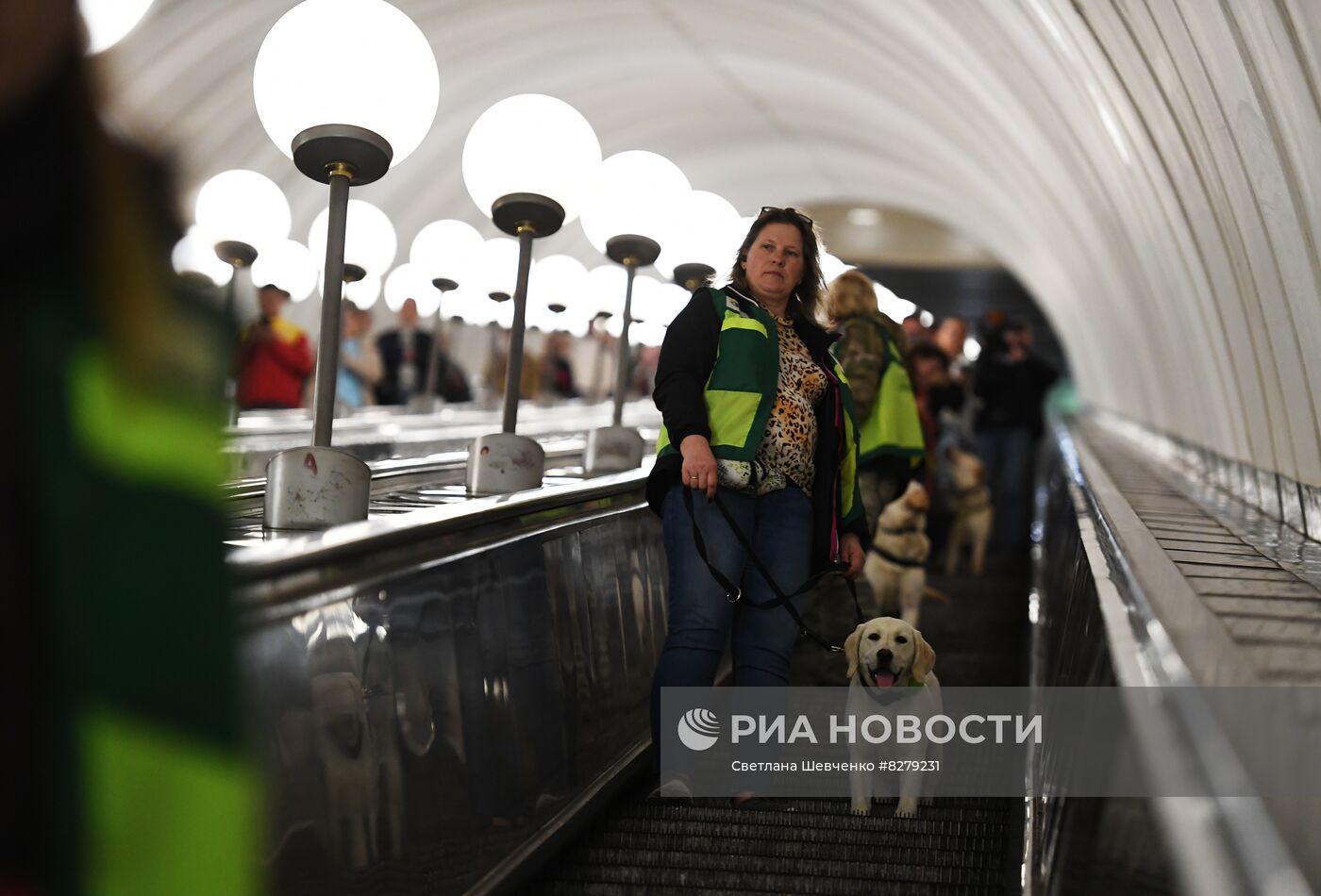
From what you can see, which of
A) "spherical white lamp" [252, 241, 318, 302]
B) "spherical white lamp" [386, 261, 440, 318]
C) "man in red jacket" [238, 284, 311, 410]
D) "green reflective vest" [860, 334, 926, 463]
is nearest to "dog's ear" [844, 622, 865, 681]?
"green reflective vest" [860, 334, 926, 463]

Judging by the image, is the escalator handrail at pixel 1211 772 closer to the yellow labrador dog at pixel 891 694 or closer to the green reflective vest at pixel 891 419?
the yellow labrador dog at pixel 891 694

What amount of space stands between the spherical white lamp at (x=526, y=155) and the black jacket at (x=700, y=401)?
186 centimetres

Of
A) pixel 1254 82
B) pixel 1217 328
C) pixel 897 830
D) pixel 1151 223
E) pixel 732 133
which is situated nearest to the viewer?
pixel 897 830

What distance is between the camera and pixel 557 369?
2544cm

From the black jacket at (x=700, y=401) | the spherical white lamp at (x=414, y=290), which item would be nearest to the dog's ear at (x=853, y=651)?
the black jacket at (x=700, y=401)

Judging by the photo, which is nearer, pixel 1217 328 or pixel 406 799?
pixel 406 799

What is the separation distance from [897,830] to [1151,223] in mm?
6157

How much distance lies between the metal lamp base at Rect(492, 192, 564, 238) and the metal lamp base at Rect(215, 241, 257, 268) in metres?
2.52

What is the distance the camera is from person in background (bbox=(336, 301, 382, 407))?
16406mm

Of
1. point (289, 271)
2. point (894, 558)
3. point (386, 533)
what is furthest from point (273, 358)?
point (386, 533)

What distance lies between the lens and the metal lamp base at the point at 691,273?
9.22m

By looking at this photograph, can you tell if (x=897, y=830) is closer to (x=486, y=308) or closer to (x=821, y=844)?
(x=821, y=844)

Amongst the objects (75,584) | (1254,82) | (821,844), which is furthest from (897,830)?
(75,584)

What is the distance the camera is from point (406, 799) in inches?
137
